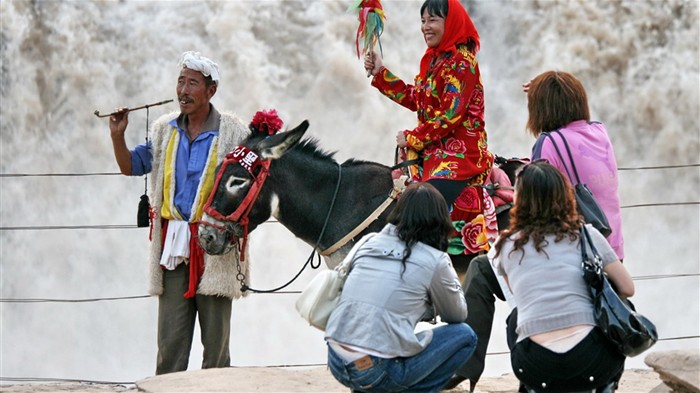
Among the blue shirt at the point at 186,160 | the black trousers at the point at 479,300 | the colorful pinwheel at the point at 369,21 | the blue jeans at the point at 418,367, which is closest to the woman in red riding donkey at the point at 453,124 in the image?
the colorful pinwheel at the point at 369,21

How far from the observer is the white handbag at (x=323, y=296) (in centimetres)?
423

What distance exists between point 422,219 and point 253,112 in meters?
7.53

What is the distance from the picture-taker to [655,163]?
11.7m

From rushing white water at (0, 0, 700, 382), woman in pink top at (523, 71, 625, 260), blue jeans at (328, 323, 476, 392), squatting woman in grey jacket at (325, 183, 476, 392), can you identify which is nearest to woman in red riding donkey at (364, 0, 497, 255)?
woman in pink top at (523, 71, 625, 260)

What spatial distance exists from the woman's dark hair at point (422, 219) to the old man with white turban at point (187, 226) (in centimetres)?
166

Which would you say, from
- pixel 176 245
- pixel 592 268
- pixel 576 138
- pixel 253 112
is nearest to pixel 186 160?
pixel 176 245

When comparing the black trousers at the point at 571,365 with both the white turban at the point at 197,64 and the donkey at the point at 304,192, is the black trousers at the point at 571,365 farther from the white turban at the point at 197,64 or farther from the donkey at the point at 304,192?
the white turban at the point at 197,64

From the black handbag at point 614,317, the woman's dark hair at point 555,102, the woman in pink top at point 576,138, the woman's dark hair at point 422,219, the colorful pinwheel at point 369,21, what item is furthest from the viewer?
the colorful pinwheel at point 369,21

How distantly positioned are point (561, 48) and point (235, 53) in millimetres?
3368

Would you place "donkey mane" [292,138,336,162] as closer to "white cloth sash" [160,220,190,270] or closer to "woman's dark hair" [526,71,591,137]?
"white cloth sash" [160,220,190,270]

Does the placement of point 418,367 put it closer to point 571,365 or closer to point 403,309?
point 403,309

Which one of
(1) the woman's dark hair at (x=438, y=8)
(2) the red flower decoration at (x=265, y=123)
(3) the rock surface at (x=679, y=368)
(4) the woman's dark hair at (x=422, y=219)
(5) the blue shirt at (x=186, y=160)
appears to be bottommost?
(3) the rock surface at (x=679, y=368)

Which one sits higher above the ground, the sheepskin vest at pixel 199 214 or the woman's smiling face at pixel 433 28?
the woman's smiling face at pixel 433 28

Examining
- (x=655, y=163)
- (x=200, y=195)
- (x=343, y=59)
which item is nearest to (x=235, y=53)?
(x=343, y=59)
